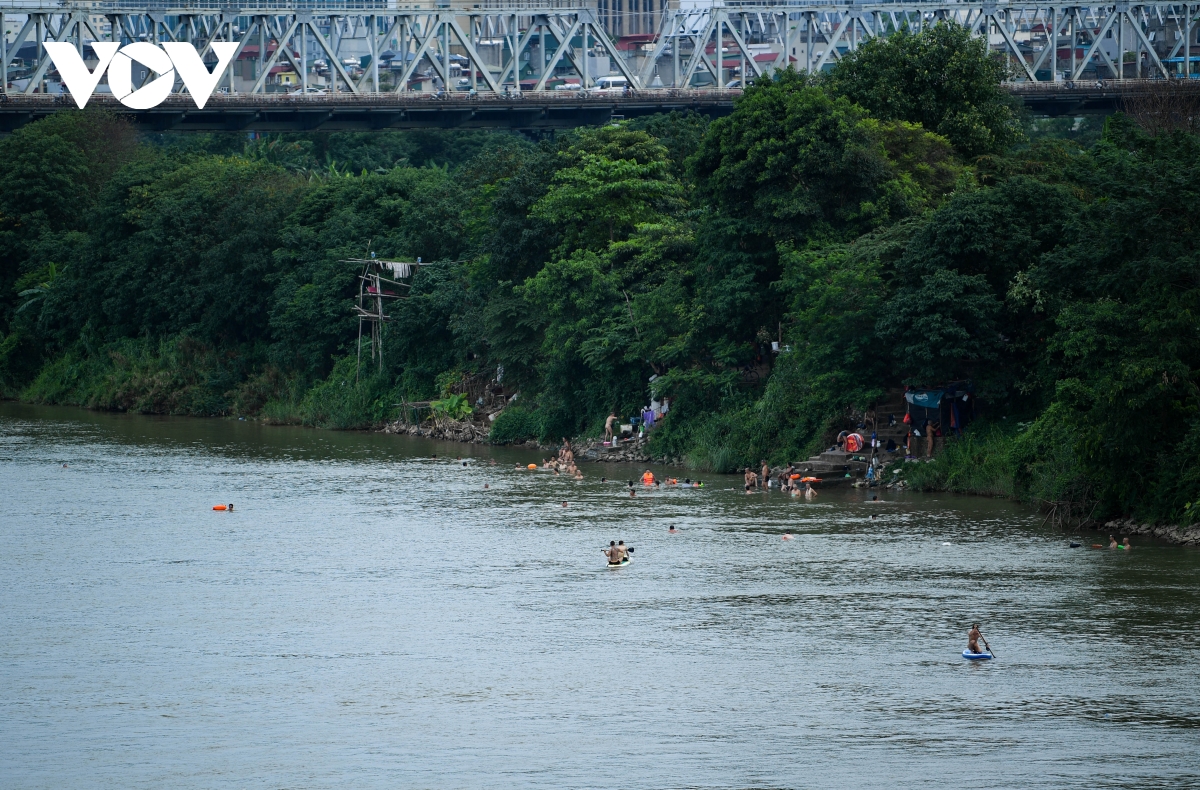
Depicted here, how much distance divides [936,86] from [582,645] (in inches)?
971

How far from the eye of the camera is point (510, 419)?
49406 millimetres

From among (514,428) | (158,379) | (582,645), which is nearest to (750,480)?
(514,428)

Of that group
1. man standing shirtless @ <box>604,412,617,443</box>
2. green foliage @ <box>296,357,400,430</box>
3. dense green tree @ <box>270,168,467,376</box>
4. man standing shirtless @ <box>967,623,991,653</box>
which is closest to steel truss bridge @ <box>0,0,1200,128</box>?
dense green tree @ <box>270,168,467,376</box>

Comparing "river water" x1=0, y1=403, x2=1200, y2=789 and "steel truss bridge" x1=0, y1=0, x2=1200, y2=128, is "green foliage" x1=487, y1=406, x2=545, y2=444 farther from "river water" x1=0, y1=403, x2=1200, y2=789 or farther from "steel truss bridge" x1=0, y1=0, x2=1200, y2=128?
"steel truss bridge" x1=0, y1=0, x2=1200, y2=128

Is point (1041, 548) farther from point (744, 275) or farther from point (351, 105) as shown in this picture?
point (351, 105)

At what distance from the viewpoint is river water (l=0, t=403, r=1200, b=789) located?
20062 millimetres

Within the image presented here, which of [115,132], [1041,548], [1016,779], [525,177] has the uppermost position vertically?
[115,132]

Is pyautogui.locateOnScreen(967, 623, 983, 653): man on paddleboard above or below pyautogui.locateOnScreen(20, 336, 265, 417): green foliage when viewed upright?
below

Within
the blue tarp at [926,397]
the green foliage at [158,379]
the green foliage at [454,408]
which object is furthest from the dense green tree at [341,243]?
the blue tarp at [926,397]

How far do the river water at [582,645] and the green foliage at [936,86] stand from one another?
38.3ft

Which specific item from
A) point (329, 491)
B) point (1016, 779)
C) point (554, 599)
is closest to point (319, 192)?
point (329, 491)

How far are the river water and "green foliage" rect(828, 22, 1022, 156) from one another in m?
11.7

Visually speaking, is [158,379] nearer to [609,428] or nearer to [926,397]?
[609,428]

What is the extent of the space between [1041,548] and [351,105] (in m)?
58.7
